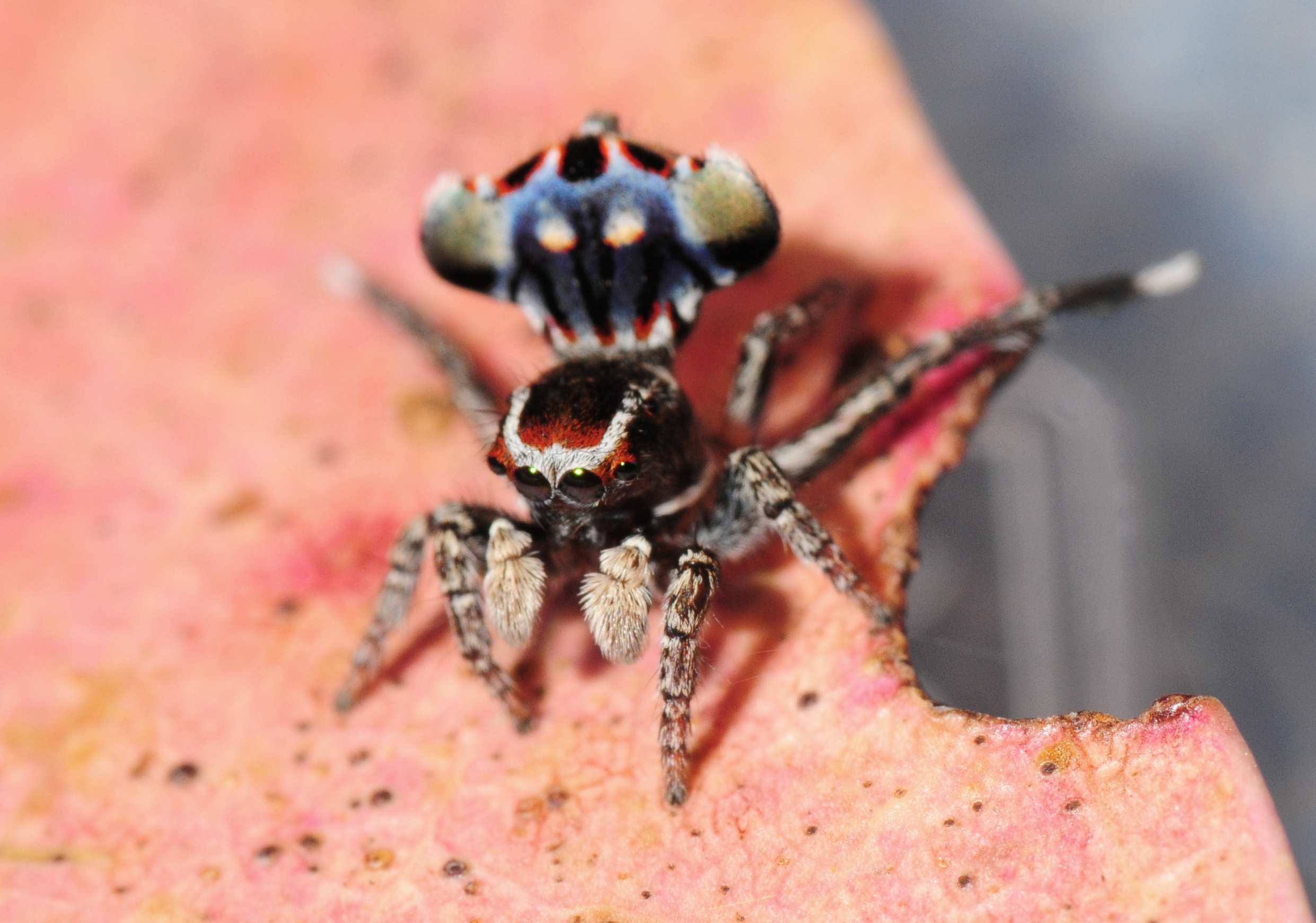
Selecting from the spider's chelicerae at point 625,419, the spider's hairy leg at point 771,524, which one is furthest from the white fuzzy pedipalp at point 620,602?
the spider's hairy leg at point 771,524

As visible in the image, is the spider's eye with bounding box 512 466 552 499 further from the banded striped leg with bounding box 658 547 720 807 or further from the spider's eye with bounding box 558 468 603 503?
the banded striped leg with bounding box 658 547 720 807

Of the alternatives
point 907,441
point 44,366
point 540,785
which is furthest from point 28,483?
point 907,441

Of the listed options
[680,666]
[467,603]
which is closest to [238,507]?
[467,603]

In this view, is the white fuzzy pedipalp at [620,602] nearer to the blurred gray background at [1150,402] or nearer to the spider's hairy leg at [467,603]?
the spider's hairy leg at [467,603]

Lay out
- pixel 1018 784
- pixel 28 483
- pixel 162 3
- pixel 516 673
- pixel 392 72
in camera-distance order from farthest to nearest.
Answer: pixel 162 3 < pixel 392 72 < pixel 28 483 < pixel 516 673 < pixel 1018 784

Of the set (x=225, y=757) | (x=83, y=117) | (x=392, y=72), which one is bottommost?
(x=225, y=757)

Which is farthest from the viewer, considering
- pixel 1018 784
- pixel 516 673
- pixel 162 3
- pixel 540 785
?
pixel 162 3

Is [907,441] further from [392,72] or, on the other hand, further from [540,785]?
[392,72]
